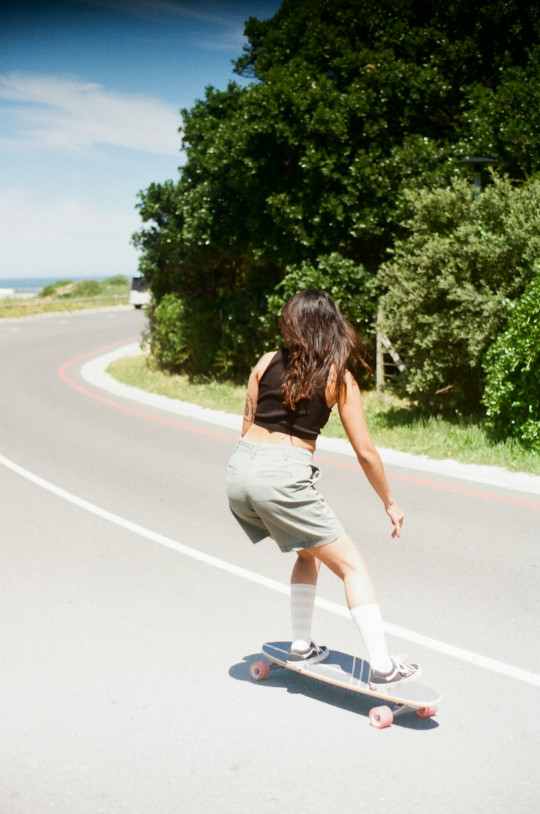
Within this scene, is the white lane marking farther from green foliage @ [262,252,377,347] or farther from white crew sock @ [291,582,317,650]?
green foliage @ [262,252,377,347]

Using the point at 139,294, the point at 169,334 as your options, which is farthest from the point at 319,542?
the point at 139,294

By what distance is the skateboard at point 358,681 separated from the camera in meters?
4.16

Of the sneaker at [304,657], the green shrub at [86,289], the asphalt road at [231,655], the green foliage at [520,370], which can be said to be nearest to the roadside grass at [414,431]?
the green foliage at [520,370]

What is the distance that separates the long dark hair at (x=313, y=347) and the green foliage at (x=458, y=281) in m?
8.30

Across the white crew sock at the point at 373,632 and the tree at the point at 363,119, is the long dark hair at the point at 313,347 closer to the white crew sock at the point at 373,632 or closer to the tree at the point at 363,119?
the white crew sock at the point at 373,632

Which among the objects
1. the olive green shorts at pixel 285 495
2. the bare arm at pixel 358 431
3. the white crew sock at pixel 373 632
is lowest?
the white crew sock at pixel 373 632

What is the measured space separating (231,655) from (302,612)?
2.36 feet

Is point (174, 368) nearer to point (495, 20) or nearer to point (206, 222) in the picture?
point (206, 222)

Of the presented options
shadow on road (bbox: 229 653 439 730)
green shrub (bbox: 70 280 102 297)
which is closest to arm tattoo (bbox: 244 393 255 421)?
shadow on road (bbox: 229 653 439 730)

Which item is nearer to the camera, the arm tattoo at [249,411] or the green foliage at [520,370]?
the arm tattoo at [249,411]

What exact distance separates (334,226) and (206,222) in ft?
13.3

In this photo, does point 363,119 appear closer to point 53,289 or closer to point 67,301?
point 67,301

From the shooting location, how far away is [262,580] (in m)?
6.57

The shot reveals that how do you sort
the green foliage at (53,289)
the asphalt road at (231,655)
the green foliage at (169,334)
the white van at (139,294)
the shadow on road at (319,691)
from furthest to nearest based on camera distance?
the green foliage at (53,289)
the white van at (139,294)
the green foliage at (169,334)
the shadow on road at (319,691)
the asphalt road at (231,655)
